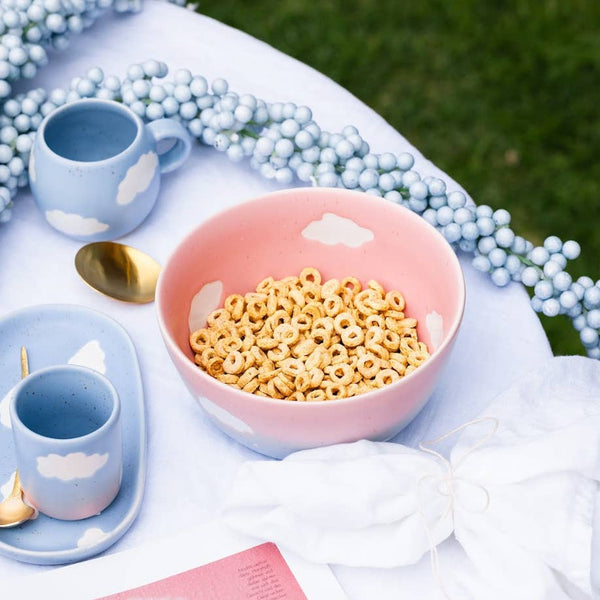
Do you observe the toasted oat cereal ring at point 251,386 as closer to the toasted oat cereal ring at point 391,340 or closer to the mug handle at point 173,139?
the toasted oat cereal ring at point 391,340

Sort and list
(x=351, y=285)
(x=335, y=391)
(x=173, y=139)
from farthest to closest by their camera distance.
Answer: (x=173, y=139)
(x=351, y=285)
(x=335, y=391)

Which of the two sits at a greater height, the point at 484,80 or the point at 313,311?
the point at 313,311

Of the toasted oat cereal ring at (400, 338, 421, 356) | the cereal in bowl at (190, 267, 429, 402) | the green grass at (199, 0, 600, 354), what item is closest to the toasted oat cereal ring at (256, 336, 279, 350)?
the cereal in bowl at (190, 267, 429, 402)

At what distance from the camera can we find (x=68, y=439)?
0.67 m

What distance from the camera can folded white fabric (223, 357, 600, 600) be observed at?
664mm

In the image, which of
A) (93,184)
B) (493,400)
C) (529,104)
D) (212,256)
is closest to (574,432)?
(493,400)

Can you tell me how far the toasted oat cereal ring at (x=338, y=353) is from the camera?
2.58 ft

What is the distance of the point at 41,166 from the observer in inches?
34.5

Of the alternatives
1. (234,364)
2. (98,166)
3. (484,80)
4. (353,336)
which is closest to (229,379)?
(234,364)

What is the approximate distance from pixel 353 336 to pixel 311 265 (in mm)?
110

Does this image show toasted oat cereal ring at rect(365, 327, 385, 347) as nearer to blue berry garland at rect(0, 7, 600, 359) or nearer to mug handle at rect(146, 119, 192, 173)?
blue berry garland at rect(0, 7, 600, 359)

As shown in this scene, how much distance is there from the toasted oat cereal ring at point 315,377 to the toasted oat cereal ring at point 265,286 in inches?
4.6

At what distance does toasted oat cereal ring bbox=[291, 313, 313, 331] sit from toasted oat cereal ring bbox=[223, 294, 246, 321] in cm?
5

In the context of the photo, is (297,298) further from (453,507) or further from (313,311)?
(453,507)
